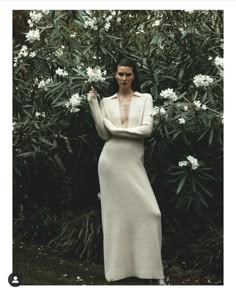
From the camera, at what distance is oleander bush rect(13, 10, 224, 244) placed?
7043 millimetres

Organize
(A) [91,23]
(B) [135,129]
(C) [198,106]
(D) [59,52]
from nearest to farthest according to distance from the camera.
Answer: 1. (B) [135,129]
2. (C) [198,106]
3. (A) [91,23]
4. (D) [59,52]

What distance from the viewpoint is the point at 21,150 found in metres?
7.48

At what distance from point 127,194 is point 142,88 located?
1.41m

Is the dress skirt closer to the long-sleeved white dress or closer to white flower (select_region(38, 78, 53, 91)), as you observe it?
the long-sleeved white dress

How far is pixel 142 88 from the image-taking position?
7332 mm

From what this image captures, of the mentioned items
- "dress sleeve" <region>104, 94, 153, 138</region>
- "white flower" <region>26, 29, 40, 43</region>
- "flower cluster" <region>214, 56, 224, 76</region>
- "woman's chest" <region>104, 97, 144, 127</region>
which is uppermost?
"white flower" <region>26, 29, 40, 43</region>

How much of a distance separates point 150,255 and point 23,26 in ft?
12.6

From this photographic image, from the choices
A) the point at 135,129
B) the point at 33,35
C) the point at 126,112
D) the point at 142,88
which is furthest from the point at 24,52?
the point at 135,129

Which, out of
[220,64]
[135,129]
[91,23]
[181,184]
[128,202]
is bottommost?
[128,202]

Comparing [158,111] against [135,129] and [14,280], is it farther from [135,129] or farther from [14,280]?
[14,280]

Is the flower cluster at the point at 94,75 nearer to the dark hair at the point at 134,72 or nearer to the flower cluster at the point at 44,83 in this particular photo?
the dark hair at the point at 134,72

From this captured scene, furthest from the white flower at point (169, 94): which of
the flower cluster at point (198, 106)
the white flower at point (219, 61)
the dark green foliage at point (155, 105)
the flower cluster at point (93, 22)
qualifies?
the flower cluster at point (93, 22)

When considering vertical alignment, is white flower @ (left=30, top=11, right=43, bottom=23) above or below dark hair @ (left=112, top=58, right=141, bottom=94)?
above

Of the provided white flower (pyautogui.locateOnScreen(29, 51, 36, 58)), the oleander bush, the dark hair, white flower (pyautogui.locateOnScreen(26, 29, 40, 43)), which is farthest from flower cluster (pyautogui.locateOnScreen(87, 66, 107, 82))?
white flower (pyautogui.locateOnScreen(29, 51, 36, 58))
